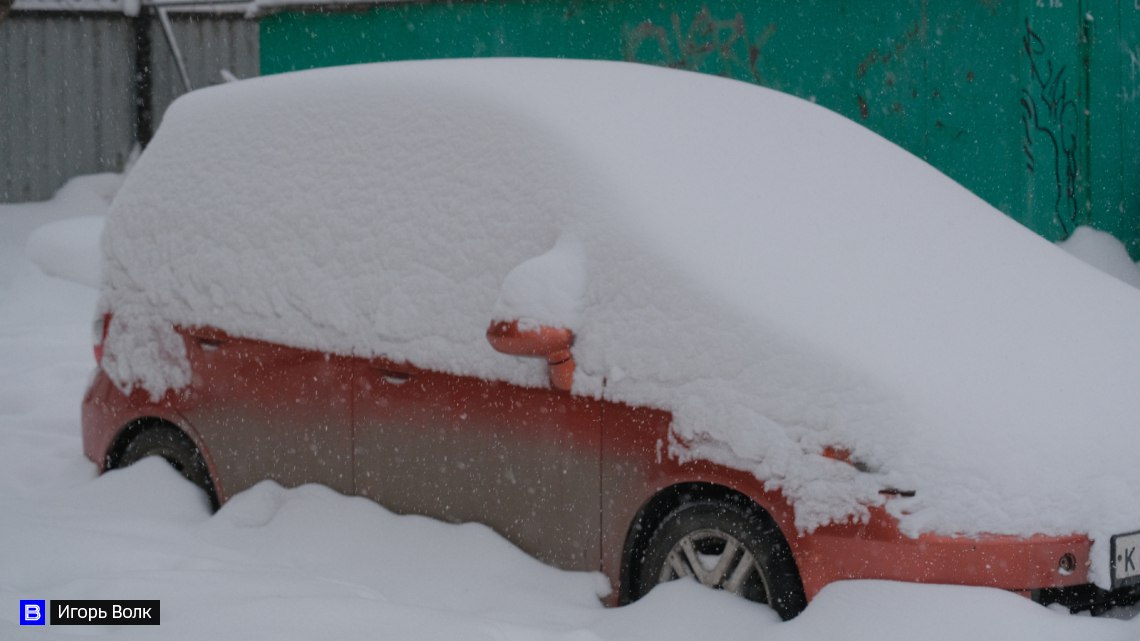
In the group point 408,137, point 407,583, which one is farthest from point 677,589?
point 408,137

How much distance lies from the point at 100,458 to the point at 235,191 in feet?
4.08

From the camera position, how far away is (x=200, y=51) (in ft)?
42.8

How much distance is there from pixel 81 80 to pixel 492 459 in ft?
33.1

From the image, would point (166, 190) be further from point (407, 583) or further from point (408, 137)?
point (407, 583)

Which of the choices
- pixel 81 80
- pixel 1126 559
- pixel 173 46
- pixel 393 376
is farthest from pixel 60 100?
pixel 1126 559

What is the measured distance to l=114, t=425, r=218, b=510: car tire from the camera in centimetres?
472

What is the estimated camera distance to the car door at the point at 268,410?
4.26 meters

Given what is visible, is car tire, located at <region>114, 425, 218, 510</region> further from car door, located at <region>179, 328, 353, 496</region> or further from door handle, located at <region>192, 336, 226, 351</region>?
door handle, located at <region>192, 336, 226, 351</region>

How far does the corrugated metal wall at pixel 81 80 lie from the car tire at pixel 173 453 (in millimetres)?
8224

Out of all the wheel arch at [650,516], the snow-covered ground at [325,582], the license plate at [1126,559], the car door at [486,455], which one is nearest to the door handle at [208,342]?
the snow-covered ground at [325,582]

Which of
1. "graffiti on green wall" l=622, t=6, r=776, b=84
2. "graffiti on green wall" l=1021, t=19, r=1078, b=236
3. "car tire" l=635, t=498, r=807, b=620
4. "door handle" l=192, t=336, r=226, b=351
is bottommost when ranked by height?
"car tire" l=635, t=498, r=807, b=620

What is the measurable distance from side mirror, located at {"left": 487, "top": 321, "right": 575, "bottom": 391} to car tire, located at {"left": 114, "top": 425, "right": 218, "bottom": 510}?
1.67m

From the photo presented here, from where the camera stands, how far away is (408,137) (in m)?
4.25

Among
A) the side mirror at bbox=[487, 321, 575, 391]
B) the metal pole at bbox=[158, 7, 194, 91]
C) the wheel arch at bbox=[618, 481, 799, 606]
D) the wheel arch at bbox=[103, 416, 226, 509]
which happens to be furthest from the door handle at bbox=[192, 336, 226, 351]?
the metal pole at bbox=[158, 7, 194, 91]
